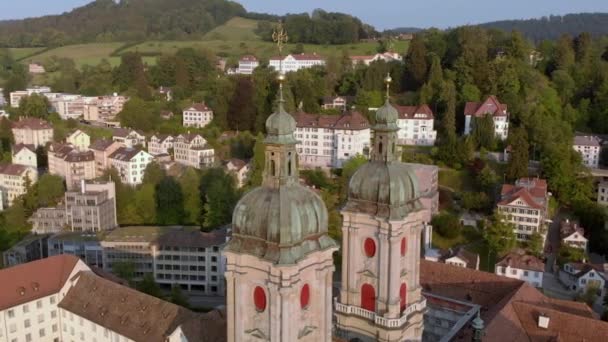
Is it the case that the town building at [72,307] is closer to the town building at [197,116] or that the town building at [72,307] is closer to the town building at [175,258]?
the town building at [175,258]

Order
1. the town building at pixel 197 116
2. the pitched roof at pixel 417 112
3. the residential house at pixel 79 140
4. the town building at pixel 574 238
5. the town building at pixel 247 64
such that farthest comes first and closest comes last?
1. the town building at pixel 247 64
2. the town building at pixel 197 116
3. the residential house at pixel 79 140
4. the pitched roof at pixel 417 112
5. the town building at pixel 574 238

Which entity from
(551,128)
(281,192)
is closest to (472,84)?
(551,128)

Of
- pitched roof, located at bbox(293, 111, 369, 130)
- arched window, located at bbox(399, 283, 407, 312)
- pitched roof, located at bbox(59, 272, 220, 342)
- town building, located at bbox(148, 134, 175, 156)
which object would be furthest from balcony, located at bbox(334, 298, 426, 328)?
town building, located at bbox(148, 134, 175, 156)

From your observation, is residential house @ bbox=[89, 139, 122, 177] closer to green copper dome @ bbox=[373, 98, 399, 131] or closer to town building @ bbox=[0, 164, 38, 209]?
town building @ bbox=[0, 164, 38, 209]

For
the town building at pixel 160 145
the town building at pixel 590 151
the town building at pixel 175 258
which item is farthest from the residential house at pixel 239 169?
the town building at pixel 590 151

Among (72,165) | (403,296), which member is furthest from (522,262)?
(72,165)

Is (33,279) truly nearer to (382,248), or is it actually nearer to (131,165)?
(382,248)

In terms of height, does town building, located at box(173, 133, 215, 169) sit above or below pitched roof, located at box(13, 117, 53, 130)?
below
